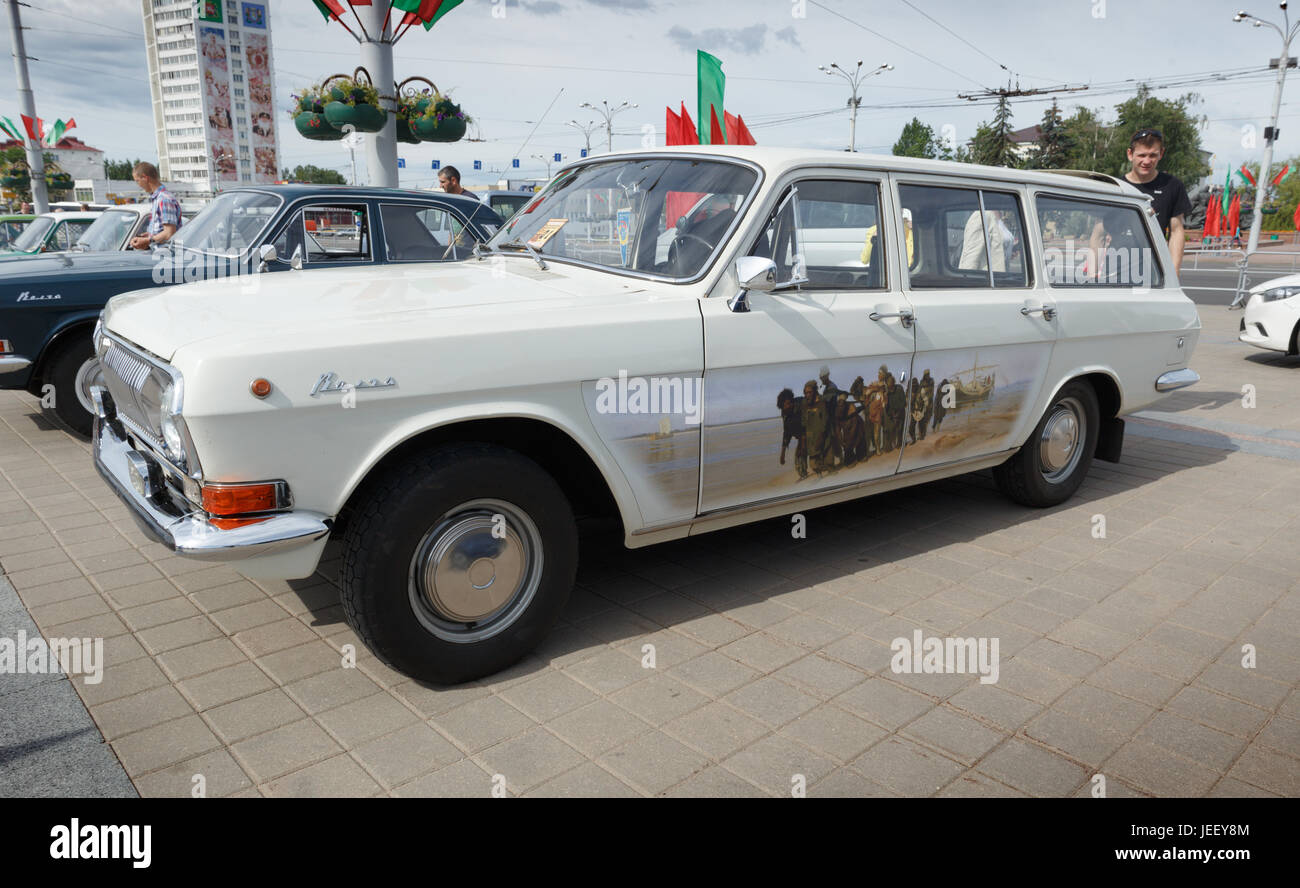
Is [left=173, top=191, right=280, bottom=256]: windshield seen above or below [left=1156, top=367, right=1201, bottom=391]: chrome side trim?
above

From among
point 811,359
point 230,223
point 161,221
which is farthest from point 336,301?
point 161,221

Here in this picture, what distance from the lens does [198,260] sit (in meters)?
6.47

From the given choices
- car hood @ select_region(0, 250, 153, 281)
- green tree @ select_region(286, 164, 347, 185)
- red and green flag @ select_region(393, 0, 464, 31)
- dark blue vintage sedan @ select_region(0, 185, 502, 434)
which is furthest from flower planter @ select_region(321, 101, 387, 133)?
green tree @ select_region(286, 164, 347, 185)

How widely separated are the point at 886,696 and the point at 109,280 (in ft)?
20.3

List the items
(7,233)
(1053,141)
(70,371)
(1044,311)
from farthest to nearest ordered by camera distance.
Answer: (1053,141), (7,233), (70,371), (1044,311)

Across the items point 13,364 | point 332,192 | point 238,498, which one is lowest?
point 238,498

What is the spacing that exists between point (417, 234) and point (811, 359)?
423cm

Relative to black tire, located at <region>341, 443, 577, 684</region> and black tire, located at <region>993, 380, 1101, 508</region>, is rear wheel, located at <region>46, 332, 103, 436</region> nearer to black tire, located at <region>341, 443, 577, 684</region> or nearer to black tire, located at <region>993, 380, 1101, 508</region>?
black tire, located at <region>341, 443, 577, 684</region>

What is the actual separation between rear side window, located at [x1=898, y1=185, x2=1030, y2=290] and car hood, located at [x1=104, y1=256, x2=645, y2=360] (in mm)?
1553

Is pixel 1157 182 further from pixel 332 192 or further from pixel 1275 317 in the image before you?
pixel 332 192

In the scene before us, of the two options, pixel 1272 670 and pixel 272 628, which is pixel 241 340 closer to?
pixel 272 628

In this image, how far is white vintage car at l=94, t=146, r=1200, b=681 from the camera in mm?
2732
